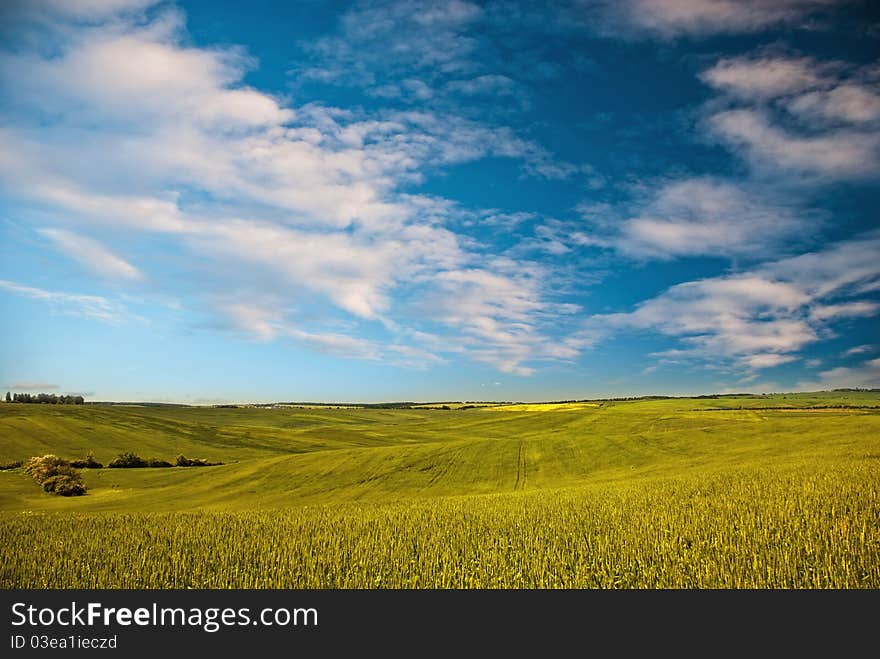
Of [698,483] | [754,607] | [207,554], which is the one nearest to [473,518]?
[207,554]

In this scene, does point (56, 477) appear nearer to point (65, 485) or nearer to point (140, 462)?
point (65, 485)

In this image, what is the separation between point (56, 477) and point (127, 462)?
65.2ft

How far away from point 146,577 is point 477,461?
41.9 m

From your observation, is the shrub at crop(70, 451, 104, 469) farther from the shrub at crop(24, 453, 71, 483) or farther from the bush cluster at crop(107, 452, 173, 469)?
the shrub at crop(24, 453, 71, 483)

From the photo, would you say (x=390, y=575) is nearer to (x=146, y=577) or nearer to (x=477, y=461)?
(x=146, y=577)

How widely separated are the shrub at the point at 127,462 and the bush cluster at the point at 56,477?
12.1m

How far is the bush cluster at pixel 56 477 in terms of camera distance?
43.1 meters

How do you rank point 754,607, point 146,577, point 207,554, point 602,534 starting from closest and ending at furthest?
point 754,607 → point 146,577 → point 207,554 → point 602,534

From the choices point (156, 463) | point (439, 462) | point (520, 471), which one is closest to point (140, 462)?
point (156, 463)

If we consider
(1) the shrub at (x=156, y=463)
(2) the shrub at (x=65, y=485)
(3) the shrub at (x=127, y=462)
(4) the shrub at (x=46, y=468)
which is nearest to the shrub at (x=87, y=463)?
(3) the shrub at (x=127, y=462)

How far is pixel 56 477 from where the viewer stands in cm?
4444

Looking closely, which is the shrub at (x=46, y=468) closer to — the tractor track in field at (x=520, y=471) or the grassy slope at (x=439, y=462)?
the grassy slope at (x=439, y=462)

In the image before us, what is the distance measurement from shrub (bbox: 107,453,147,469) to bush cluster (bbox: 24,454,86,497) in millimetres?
12134

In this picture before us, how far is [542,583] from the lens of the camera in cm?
1035
